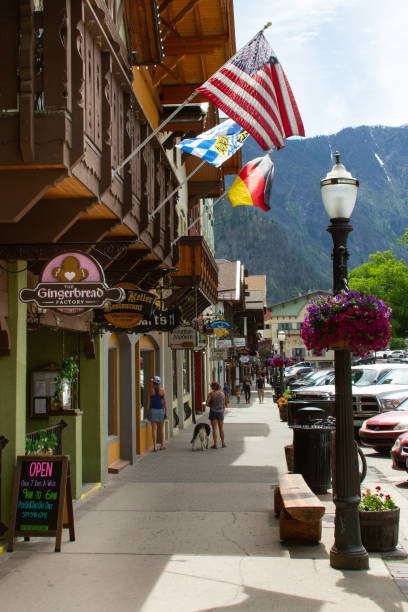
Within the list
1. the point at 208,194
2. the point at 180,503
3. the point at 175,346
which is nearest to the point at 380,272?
the point at 208,194

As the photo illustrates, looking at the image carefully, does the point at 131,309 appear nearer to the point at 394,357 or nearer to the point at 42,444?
the point at 42,444

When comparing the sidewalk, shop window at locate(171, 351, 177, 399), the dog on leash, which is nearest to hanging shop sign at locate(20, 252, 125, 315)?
the sidewalk

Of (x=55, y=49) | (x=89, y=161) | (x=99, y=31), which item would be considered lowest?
(x=89, y=161)

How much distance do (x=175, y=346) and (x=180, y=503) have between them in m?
10.1

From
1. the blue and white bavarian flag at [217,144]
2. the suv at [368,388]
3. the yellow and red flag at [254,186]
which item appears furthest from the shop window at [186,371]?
the blue and white bavarian flag at [217,144]

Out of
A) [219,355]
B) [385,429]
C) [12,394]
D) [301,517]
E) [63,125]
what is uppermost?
[63,125]

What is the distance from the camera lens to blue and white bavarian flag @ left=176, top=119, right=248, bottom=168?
482 inches

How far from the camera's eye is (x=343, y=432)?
7.86 m

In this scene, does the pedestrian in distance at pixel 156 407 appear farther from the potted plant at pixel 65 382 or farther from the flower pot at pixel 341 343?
the flower pot at pixel 341 343

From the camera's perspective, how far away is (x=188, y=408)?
28312 mm

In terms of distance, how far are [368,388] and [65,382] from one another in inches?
463

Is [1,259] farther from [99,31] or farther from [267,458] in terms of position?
[267,458]

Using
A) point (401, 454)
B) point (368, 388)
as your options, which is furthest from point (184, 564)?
point (368, 388)

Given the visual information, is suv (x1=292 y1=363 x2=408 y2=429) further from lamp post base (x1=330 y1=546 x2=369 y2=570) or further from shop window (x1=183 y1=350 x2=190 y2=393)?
lamp post base (x1=330 y1=546 x2=369 y2=570)
